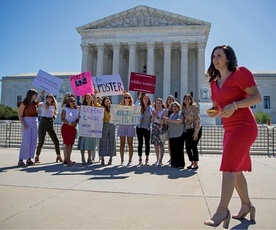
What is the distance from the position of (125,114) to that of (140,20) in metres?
40.1

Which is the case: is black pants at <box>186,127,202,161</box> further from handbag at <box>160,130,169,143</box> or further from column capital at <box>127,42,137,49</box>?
column capital at <box>127,42,137,49</box>

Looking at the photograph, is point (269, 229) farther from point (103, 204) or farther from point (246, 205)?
point (103, 204)

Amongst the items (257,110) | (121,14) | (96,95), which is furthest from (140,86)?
(257,110)

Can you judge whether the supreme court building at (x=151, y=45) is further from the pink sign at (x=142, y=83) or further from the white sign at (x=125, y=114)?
the white sign at (x=125, y=114)

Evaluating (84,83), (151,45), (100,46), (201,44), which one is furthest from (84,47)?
(84,83)

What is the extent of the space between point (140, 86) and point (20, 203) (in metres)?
6.93

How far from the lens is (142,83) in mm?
9961

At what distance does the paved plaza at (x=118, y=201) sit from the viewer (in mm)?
3018

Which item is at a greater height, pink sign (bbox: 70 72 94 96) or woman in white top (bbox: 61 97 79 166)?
pink sign (bbox: 70 72 94 96)

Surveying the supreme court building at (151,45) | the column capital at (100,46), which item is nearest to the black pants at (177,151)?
the supreme court building at (151,45)

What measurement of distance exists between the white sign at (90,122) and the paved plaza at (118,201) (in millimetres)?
2178

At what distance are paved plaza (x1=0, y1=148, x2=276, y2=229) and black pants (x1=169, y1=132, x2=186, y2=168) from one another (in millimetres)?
1637

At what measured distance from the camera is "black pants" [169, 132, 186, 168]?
25.6 ft

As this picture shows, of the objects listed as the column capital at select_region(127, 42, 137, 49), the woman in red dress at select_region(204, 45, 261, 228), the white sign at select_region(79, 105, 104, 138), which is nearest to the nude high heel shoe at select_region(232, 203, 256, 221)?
the woman in red dress at select_region(204, 45, 261, 228)
